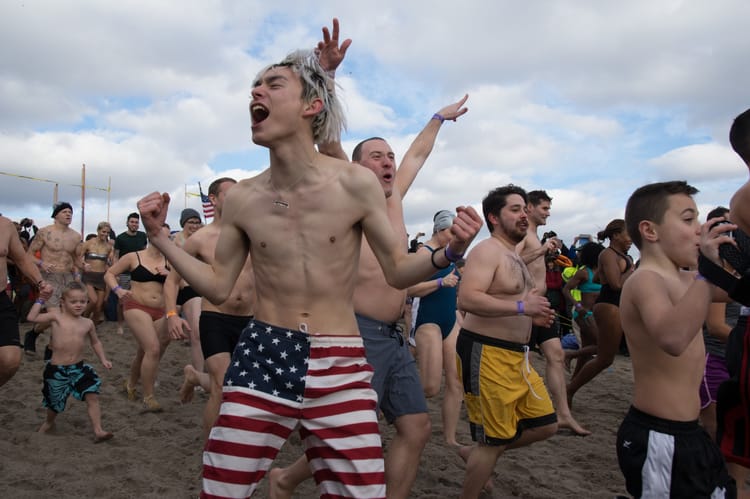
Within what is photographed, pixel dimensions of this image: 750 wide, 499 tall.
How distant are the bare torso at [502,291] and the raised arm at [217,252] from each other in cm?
207

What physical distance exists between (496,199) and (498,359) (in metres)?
1.26

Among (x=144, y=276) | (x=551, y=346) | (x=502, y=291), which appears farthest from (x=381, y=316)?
(x=144, y=276)

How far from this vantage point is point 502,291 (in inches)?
177

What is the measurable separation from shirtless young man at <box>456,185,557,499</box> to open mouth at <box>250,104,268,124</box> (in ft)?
7.01

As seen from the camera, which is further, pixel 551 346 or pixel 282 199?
pixel 551 346

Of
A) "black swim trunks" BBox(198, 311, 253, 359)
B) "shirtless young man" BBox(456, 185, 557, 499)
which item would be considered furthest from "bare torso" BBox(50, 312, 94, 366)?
"shirtless young man" BBox(456, 185, 557, 499)

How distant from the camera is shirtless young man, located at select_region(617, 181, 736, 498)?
2.72 m

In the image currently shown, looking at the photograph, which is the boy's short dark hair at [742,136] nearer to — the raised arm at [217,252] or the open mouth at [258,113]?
the open mouth at [258,113]

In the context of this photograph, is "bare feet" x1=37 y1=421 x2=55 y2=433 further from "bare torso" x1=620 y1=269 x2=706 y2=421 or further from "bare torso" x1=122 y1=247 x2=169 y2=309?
"bare torso" x1=620 y1=269 x2=706 y2=421

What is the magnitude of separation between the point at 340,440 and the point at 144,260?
6.41 meters

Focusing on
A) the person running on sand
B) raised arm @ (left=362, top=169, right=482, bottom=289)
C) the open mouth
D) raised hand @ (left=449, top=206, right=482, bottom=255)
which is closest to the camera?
raised hand @ (left=449, top=206, right=482, bottom=255)

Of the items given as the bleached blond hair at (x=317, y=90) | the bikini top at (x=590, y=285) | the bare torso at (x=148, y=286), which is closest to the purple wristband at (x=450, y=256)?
the bleached blond hair at (x=317, y=90)

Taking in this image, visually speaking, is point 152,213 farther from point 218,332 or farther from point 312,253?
point 218,332

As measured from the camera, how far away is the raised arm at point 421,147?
4.34m
